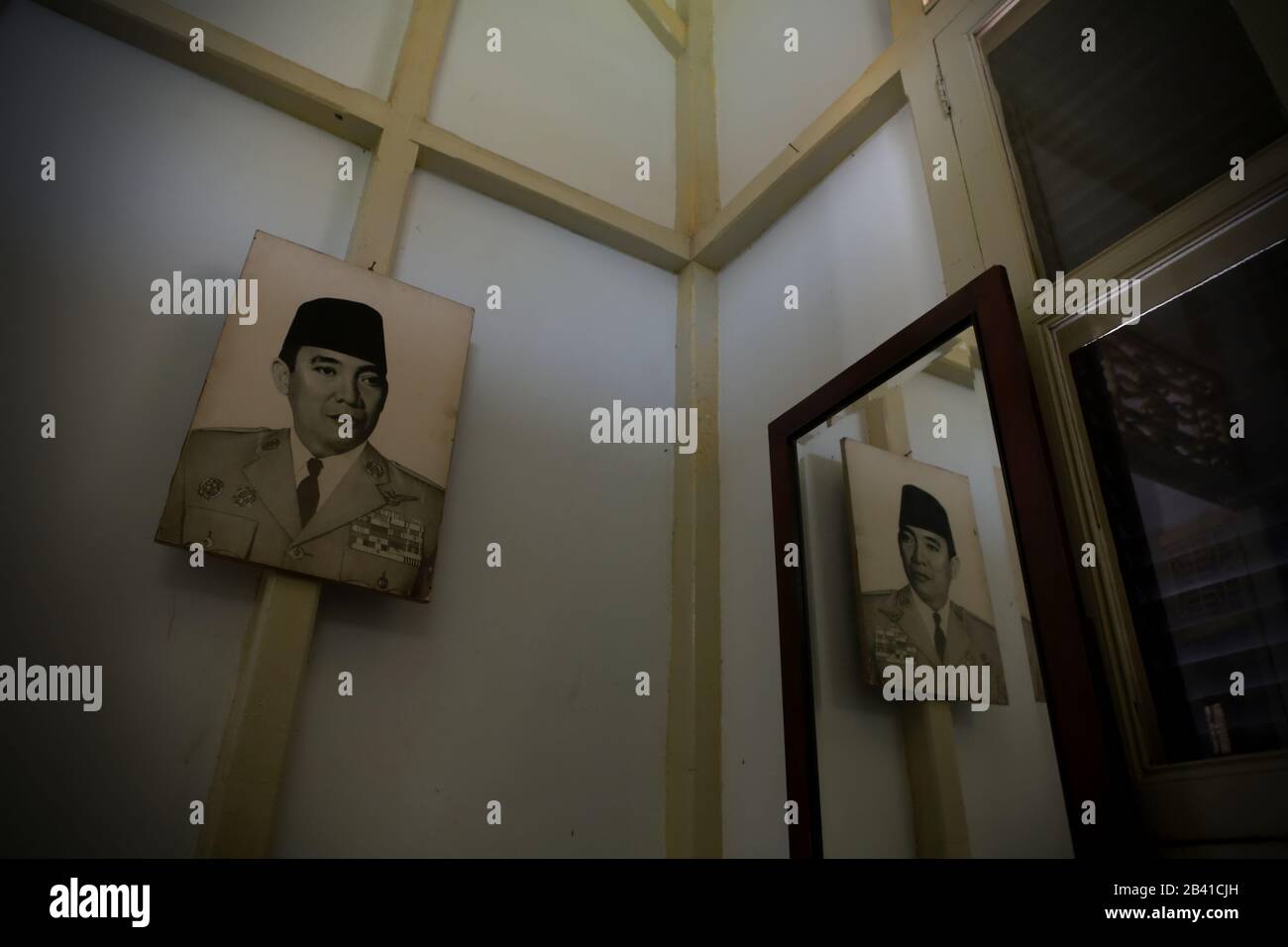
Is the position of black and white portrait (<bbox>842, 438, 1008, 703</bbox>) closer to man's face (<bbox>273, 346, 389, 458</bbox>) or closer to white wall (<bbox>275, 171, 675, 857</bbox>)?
white wall (<bbox>275, 171, 675, 857</bbox>)

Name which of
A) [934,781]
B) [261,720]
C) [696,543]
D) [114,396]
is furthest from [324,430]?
[934,781]

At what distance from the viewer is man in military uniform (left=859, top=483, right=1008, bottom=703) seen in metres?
1.63

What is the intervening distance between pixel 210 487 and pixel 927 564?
65.4 inches

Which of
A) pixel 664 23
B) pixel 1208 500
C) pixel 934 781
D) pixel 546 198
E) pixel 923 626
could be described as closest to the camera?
pixel 1208 500

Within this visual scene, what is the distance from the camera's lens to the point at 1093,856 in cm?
127

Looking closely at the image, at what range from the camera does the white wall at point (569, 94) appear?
287cm

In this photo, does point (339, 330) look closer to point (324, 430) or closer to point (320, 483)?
point (324, 430)

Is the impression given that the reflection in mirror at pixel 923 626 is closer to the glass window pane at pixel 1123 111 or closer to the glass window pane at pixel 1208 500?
the glass window pane at pixel 1208 500

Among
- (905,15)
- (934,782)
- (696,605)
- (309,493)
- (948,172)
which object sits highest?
(905,15)

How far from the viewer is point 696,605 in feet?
8.05
